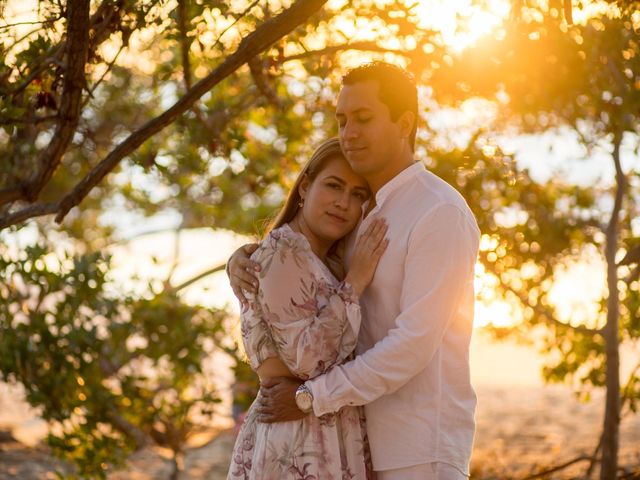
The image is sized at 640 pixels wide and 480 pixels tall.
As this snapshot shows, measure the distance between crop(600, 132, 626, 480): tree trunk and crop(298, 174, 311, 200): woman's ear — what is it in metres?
2.82

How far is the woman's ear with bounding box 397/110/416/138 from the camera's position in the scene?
140 inches

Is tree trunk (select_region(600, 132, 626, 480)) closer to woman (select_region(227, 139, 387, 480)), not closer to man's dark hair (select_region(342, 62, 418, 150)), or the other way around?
man's dark hair (select_region(342, 62, 418, 150))

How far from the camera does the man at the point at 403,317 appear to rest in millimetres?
3199

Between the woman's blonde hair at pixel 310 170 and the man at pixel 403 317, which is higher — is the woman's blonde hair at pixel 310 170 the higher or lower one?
the higher one

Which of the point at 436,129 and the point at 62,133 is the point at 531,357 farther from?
the point at 62,133

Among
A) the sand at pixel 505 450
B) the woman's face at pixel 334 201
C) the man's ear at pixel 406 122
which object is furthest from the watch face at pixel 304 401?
the sand at pixel 505 450

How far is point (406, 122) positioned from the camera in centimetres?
356

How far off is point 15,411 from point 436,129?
11.5 metres

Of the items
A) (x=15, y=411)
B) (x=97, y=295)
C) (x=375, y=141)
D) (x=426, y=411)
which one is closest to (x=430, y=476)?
(x=426, y=411)

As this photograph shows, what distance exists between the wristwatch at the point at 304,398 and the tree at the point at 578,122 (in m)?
2.46

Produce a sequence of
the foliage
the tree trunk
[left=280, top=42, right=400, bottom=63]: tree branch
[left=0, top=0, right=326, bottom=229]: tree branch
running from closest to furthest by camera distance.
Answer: [left=0, top=0, right=326, bottom=229]: tree branch < [left=280, top=42, right=400, bottom=63]: tree branch < the tree trunk < the foliage

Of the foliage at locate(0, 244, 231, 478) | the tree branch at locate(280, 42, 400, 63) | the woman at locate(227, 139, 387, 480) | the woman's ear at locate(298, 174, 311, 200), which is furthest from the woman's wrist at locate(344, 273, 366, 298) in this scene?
the foliage at locate(0, 244, 231, 478)

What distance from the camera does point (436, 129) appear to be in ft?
22.1

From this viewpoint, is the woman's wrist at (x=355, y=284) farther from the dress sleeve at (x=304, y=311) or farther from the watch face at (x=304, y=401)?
the watch face at (x=304, y=401)
